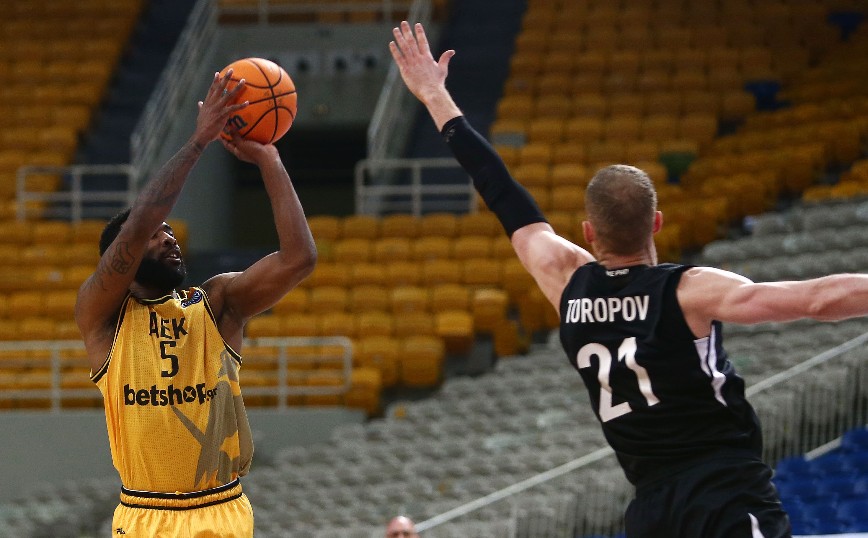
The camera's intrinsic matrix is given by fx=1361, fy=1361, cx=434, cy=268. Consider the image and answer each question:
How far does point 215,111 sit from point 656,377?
1.76 m

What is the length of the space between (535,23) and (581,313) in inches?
623

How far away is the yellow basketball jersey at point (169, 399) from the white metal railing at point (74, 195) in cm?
1180

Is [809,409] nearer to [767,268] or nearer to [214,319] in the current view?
[767,268]

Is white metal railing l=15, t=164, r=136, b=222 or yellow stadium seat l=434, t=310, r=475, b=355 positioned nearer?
yellow stadium seat l=434, t=310, r=475, b=355

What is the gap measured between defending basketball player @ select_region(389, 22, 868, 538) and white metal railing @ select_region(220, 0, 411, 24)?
16.3m

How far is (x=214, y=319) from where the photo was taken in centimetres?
466

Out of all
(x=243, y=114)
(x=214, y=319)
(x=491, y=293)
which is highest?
(x=243, y=114)

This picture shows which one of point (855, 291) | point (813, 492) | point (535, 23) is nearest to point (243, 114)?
point (855, 291)

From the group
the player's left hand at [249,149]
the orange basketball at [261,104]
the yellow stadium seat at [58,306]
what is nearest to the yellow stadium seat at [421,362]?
the yellow stadium seat at [58,306]

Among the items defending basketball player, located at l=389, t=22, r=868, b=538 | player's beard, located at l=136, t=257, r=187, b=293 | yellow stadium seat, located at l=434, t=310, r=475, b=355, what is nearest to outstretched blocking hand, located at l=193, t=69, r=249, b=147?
player's beard, located at l=136, t=257, r=187, b=293

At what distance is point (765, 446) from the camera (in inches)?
427

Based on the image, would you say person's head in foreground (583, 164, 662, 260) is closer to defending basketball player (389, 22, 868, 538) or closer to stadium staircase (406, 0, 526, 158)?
defending basketball player (389, 22, 868, 538)

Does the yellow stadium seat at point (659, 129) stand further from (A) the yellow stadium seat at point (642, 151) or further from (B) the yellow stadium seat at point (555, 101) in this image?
(B) the yellow stadium seat at point (555, 101)

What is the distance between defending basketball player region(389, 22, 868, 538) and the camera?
3420 millimetres
